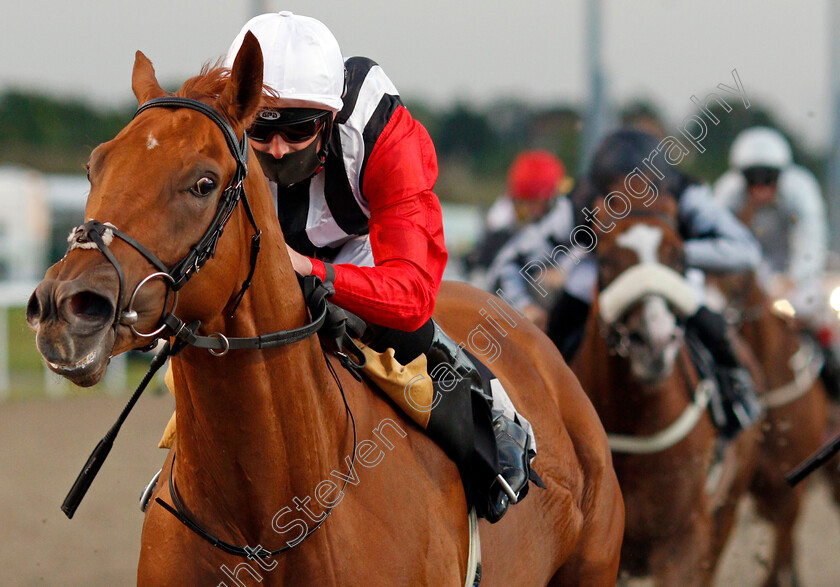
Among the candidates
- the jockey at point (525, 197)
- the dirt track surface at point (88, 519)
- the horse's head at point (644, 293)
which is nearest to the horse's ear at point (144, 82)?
the horse's head at point (644, 293)

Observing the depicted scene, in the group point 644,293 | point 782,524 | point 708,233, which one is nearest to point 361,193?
point 644,293

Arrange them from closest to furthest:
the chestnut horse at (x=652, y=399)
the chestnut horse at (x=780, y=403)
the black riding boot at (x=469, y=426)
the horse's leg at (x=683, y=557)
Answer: the black riding boot at (x=469, y=426) < the horse's leg at (x=683, y=557) < the chestnut horse at (x=652, y=399) < the chestnut horse at (x=780, y=403)

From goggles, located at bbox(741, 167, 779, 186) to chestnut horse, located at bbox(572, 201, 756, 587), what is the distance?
352cm

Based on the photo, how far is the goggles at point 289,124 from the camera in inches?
94.7

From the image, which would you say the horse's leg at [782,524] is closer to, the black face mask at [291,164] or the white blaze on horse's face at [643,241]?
the white blaze on horse's face at [643,241]

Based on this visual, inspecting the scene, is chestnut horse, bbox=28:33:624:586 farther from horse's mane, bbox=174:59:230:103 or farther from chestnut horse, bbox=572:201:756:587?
chestnut horse, bbox=572:201:756:587

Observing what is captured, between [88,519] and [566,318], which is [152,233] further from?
[88,519]

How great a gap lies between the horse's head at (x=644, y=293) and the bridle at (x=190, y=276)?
2.22 meters

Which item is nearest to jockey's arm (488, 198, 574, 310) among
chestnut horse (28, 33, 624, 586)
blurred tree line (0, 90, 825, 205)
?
chestnut horse (28, 33, 624, 586)

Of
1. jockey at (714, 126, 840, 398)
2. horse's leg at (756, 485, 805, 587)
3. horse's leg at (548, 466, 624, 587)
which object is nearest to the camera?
horse's leg at (548, 466, 624, 587)

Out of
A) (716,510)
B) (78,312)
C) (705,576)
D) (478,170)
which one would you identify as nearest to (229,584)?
(78,312)

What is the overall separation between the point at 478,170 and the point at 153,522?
2147 cm

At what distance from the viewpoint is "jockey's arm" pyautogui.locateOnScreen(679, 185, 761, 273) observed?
17.4 feet

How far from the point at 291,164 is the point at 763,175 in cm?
624
